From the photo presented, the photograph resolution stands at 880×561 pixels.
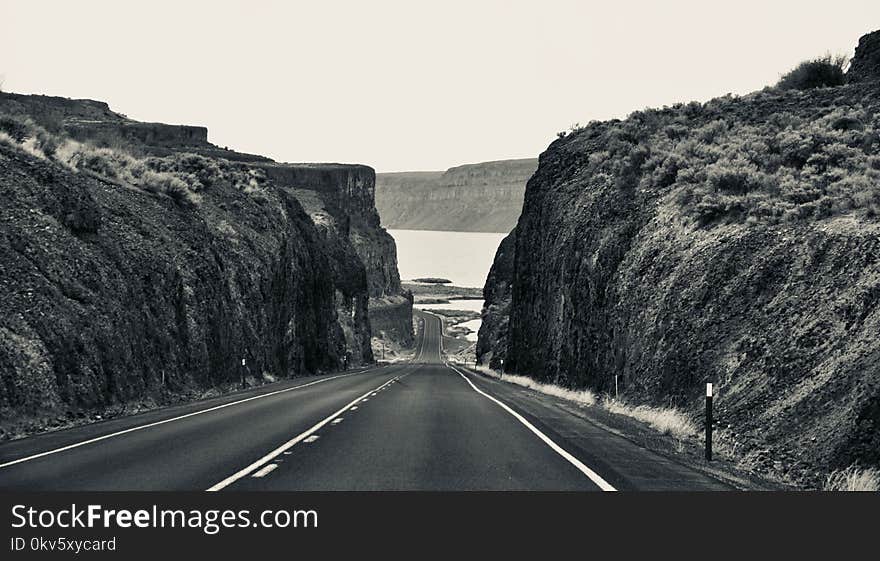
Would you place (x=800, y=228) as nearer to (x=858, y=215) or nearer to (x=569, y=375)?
(x=858, y=215)

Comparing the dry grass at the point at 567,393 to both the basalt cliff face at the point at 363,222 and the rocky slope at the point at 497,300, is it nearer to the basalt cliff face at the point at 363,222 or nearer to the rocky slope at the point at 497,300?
the rocky slope at the point at 497,300

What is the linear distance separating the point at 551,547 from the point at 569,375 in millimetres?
29552

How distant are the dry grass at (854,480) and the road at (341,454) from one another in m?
1.68

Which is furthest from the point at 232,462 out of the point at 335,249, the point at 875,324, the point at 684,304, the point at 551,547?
the point at 335,249

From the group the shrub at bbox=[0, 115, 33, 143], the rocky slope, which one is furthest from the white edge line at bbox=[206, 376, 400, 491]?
the rocky slope

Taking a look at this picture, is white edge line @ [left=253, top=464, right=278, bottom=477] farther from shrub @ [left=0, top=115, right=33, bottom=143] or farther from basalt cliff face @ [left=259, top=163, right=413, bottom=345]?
basalt cliff face @ [left=259, top=163, right=413, bottom=345]

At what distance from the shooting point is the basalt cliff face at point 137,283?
773 inches

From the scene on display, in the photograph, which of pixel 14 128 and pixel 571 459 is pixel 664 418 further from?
pixel 14 128

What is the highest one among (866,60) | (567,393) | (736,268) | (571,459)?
(866,60)

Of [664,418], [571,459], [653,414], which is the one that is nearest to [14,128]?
[653,414]

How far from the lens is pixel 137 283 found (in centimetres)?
2745

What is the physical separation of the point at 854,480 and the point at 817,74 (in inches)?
1471

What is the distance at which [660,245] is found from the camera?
2731 centimetres

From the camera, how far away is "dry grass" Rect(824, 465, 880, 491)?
1012 cm
